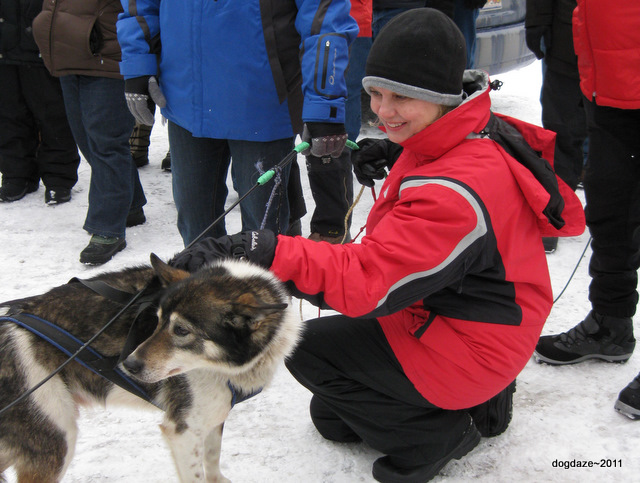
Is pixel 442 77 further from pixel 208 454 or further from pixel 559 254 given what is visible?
pixel 559 254

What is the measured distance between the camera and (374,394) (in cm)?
221

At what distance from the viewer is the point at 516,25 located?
5.97m

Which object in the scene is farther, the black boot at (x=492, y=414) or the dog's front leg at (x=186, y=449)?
the black boot at (x=492, y=414)

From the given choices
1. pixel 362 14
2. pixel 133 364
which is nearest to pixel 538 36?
pixel 362 14

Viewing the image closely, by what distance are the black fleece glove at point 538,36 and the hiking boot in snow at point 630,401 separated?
2287 millimetres

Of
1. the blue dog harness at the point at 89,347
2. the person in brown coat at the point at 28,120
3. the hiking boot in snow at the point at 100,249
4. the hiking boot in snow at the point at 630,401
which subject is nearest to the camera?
the blue dog harness at the point at 89,347

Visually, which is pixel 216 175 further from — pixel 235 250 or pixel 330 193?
pixel 235 250

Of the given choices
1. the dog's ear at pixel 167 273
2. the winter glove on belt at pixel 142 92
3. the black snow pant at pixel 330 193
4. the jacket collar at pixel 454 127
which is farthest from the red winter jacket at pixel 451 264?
the black snow pant at pixel 330 193

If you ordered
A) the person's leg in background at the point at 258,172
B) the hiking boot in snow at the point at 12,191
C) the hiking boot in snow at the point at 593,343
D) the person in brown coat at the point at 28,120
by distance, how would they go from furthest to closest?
the hiking boot in snow at the point at 12,191 < the person in brown coat at the point at 28,120 < the person's leg in background at the point at 258,172 < the hiking boot in snow at the point at 593,343

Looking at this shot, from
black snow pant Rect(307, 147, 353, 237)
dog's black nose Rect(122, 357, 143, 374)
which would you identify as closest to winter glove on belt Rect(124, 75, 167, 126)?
black snow pant Rect(307, 147, 353, 237)

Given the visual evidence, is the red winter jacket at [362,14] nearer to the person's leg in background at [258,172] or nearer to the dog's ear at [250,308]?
the person's leg in background at [258,172]

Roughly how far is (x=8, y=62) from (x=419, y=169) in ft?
12.4

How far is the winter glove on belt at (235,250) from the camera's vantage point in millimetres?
1785

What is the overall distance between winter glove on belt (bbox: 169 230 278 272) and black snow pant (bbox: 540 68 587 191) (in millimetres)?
2777
